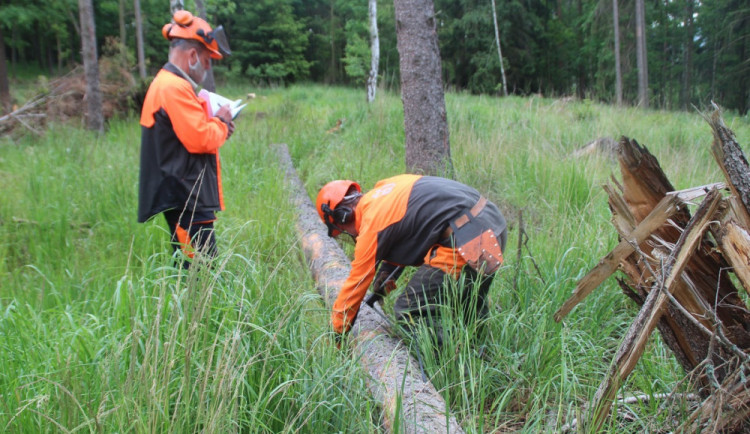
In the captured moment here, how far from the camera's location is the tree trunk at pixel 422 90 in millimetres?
5277

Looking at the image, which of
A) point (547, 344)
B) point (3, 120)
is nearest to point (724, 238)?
point (547, 344)

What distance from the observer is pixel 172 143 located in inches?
133

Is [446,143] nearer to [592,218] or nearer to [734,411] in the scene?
[592,218]

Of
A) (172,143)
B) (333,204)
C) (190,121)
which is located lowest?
(333,204)

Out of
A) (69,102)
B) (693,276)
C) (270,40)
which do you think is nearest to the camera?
(693,276)

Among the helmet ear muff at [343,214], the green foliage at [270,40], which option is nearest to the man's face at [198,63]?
the helmet ear muff at [343,214]

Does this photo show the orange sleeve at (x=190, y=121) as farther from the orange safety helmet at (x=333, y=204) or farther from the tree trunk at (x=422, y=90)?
the tree trunk at (x=422, y=90)

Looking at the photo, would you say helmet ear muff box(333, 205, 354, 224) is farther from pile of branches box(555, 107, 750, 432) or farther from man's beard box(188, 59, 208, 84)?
man's beard box(188, 59, 208, 84)

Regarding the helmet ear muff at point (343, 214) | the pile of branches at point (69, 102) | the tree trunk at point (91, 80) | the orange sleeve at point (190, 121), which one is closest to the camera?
the helmet ear muff at point (343, 214)

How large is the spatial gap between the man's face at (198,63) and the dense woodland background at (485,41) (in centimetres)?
1757

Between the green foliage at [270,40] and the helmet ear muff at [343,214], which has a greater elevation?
the green foliage at [270,40]

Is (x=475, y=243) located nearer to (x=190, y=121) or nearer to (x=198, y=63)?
(x=190, y=121)

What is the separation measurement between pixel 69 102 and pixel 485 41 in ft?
70.6

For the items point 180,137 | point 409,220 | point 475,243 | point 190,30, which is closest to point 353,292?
point 409,220
